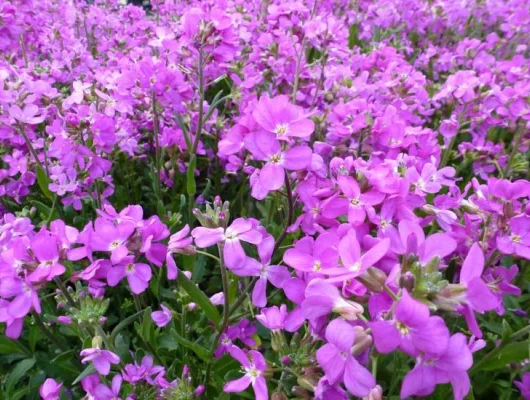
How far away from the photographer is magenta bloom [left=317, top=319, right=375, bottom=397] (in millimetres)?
942

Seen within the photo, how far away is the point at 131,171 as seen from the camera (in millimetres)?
3062

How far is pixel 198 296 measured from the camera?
63.5 inches

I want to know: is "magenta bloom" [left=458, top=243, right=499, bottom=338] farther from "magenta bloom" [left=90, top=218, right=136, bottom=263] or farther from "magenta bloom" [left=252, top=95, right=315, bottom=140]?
"magenta bloom" [left=90, top=218, right=136, bottom=263]

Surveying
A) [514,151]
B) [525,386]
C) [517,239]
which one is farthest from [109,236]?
[514,151]

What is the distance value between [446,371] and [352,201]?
48 centimetres

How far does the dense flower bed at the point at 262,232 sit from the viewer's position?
1048 mm

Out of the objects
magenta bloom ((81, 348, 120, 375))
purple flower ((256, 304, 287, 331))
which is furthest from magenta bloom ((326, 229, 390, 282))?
magenta bloom ((81, 348, 120, 375))

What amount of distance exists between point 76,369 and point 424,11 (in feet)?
16.6

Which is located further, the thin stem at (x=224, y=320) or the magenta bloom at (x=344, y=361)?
the thin stem at (x=224, y=320)

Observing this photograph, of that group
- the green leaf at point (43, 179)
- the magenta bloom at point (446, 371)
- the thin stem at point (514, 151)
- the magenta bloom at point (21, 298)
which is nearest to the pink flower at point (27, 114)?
the green leaf at point (43, 179)

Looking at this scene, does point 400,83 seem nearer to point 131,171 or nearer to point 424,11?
point 131,171

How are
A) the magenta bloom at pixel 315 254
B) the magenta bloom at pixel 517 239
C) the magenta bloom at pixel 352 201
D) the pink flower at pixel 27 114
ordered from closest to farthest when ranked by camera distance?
the magenta bloom at pixel 315 254 < the magenta bloom at pixel 352 201 < the magenta bloom at pixel 517 239 < the pink flower at pixel 27 114

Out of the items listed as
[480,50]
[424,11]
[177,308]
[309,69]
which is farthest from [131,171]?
[424,11]

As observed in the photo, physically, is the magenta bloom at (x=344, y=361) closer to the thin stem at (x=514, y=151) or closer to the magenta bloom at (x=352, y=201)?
the magenta bloom at (x=352, y=201)
